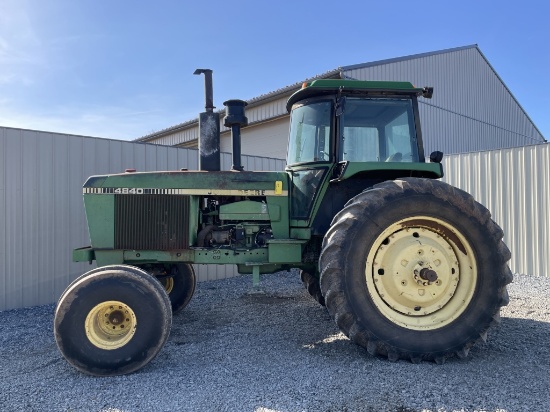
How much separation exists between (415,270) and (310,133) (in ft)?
5.67

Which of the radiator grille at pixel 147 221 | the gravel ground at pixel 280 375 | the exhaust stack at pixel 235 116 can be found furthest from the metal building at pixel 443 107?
the gravel ground at pixel 280 375

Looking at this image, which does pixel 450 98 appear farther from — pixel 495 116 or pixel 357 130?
pixel 357 130

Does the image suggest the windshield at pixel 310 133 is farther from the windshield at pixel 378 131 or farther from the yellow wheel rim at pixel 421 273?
the yellow wheel rim at pixel 421 273

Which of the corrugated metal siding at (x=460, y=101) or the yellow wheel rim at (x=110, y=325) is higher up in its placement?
the corrugated metal siding at (x=460, y=101)

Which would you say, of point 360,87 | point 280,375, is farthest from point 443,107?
point 280,375

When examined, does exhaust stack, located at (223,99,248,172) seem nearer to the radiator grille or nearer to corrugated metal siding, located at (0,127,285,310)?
the radiator grille

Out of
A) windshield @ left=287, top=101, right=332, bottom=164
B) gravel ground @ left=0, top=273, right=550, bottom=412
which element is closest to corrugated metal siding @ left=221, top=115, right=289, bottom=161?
windshield @ left=287, top=101, right=332, bottom=164

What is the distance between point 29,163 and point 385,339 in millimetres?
5608

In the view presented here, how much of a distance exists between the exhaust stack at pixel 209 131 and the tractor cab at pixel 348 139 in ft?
2.91

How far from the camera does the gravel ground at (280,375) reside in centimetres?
287

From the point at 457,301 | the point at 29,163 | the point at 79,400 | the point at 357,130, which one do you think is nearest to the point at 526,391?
the point at 457,301

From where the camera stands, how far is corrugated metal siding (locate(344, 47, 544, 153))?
42.0ft

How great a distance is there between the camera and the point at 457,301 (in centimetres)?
374

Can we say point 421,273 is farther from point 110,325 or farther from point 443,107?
point 443,107
